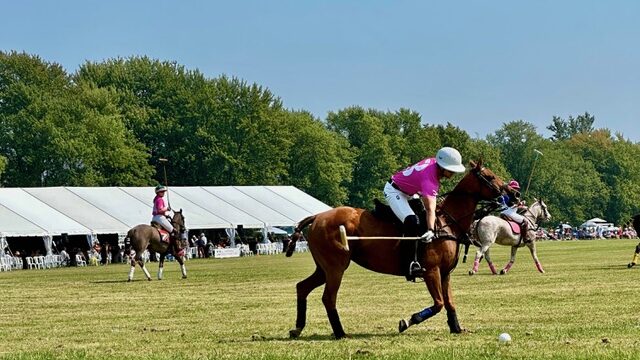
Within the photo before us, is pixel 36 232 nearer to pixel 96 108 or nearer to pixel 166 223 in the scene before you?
pixel 166 223

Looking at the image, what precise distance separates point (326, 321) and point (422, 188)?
10.7 ft

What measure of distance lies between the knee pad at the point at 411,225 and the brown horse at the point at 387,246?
0.19 meters

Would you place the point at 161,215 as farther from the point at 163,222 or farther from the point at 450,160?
the point at 450,160

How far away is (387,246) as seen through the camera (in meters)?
15.4

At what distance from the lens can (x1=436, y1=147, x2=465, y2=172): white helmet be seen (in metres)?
15.3

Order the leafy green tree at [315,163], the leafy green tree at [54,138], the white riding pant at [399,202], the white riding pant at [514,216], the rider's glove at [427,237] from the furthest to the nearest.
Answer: the leafy green tree at [315,163] < the leafy green tree at [54,138] < the white riding pant at [514,216] < the white riding pant at [399,202] < the rider's glove at [427,237]

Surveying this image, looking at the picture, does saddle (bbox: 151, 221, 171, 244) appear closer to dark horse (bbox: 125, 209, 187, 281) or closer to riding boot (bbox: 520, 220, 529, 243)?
dark horse (bbox: 125, 209, 187, 281)

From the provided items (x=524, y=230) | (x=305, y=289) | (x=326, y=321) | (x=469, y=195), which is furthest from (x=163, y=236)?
(x=469, y=195)

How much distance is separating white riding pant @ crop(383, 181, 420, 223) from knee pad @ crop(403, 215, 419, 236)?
68mm

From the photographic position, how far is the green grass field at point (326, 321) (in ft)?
42.3

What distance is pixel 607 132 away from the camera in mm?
184125

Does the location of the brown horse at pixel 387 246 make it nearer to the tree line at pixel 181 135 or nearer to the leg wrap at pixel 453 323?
the leg wrap at pixel 453 323

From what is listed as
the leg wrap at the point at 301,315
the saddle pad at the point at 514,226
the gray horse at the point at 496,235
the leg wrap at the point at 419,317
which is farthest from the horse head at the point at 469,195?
the saddle pad at the point at 514,226

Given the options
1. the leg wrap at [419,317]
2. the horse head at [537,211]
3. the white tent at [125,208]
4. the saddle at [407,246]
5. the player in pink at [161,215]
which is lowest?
the leg wrap at [419,317]
